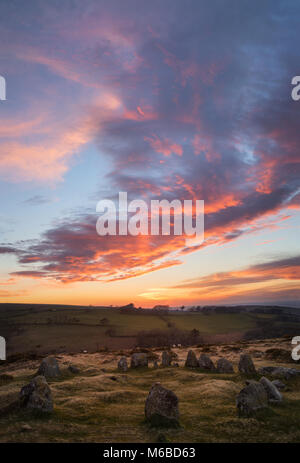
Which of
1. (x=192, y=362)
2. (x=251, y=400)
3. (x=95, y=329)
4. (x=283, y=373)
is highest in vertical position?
(x=251, y=400)

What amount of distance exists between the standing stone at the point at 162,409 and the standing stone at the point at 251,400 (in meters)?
3.91

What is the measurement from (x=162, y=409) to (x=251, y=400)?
5107 millimetres

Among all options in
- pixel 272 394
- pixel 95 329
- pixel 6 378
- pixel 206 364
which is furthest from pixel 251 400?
pixel 95 329

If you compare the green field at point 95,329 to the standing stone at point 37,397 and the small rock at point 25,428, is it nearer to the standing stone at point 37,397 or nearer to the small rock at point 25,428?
the standing stone at point 37,397

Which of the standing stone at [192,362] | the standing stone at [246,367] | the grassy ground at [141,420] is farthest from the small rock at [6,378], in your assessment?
the standing stone at [246,367]

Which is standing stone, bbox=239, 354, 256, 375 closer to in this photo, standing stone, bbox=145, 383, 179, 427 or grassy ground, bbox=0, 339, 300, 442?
grassy ground, bbox=0, 339, 300, 442

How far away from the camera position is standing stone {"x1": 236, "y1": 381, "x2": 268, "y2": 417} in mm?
15516

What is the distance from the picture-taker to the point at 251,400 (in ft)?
51.8

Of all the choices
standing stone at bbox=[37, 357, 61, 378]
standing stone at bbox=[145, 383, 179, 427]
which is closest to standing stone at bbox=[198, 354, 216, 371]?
standing stone at bbox=[37, 357, 61, 378]

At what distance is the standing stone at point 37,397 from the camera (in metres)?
14.8

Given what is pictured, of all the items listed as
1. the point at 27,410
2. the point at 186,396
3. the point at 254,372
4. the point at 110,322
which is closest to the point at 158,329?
the point at 110,322

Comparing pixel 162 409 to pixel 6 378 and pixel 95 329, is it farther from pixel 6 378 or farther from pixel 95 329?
pixel 95 329

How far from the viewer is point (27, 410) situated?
48.0 feet

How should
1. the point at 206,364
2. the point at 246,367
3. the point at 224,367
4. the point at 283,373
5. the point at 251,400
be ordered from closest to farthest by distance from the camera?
the point at 251,400
the point at 283,373
the point at 246,367
the point at 224,367
the point at 206,364
